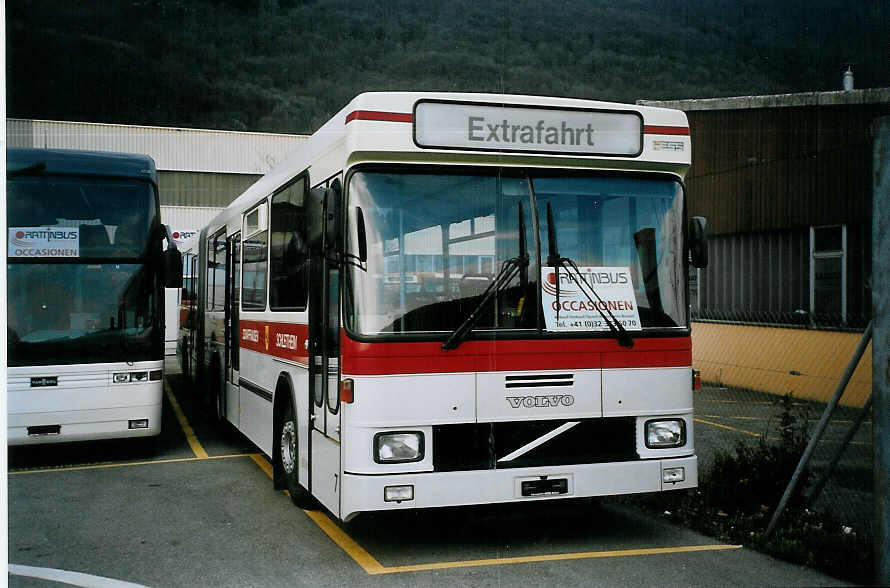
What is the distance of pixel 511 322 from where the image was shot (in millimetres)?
6133

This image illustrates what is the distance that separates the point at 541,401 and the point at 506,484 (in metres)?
0.59

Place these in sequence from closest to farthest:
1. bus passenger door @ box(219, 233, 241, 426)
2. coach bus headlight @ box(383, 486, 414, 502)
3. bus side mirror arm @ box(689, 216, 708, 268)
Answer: coach bus headlight @ box(383, 486, 414, 502), bus side mirror arm @ box(689, 216, 708, 268), bus passenger door @ box(219, 233, 241, 426)

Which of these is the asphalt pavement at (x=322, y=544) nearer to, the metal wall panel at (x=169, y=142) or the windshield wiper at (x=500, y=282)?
the windshield wiper at (x=500, y=282)

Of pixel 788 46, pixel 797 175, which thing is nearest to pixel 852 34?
pixel 788 46

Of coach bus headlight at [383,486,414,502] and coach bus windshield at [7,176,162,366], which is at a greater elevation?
coach bus windshield at [7,176,162,366]

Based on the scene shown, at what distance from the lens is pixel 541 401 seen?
6176 mm

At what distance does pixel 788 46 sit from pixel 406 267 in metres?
3.85

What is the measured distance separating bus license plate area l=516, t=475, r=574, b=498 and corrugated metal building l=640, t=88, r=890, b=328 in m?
9.61

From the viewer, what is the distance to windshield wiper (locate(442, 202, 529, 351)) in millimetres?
5996

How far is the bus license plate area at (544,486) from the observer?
6.05 meters

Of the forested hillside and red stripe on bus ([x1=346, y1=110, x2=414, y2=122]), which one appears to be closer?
red stripe on bus ([x1=346, y1=110, x2=414, y2=122])

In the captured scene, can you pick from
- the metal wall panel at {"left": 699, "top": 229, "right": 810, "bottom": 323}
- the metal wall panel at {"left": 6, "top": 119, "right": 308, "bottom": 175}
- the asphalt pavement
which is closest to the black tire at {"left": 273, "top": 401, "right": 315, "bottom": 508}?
the asphalt pavement

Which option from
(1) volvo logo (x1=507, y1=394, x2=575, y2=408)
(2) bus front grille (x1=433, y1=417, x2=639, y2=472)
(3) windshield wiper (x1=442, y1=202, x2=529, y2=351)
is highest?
(3) windshield wiper (x1=442, y1=202, x2=529, y2=351)

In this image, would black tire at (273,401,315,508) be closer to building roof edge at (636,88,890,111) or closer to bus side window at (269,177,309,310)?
bus side window at (269,177,309,310)
